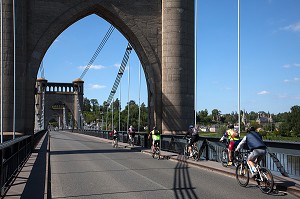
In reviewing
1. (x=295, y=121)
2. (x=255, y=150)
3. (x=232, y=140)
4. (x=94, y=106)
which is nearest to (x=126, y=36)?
(x=232, y=140)

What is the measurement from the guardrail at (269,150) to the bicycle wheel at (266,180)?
4.27ft

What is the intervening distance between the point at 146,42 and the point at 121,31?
6.17 feet

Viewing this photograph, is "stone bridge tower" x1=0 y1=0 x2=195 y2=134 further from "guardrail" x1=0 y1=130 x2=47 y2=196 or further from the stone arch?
"guardrail" x1=0 y1=130 x2=47 y2=196

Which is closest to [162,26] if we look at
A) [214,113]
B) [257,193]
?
[257,193]

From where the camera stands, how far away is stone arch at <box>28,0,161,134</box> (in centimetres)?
2153

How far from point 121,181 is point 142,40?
1473 centimetres

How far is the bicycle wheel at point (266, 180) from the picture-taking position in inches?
307

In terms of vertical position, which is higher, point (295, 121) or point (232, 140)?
point (232, 140)

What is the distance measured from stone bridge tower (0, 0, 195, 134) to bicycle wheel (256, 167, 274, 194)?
14.5 metres

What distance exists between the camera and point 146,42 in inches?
918

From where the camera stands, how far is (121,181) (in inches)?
374

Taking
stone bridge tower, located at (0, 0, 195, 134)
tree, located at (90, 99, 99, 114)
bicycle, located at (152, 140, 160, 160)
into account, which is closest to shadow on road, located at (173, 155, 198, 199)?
bicycle, located at (152, 140, 160, 160)

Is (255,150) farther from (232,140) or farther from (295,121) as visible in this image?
(295,121)

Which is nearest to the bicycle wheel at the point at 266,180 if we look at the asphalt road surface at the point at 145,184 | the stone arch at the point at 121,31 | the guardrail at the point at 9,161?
the asphalt road surface at the point at 145,184
